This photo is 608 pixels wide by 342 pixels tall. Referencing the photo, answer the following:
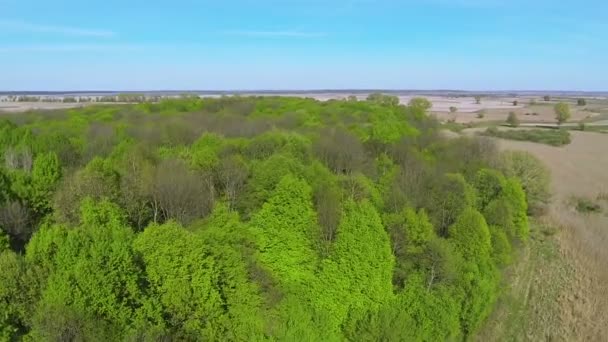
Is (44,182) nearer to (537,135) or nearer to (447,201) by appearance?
(447,201)

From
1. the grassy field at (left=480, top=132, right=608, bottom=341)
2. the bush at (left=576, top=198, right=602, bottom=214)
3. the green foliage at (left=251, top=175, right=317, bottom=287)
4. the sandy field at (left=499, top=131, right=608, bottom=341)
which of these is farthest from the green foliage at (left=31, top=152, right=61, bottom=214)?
the bush at (left=576, top=198, right=602, bottom=214)

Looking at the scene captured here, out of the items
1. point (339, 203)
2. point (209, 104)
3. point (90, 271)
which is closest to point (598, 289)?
point (339, 203)

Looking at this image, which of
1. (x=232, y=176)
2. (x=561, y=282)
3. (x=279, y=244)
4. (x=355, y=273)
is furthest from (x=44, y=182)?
(x=561, y=282)

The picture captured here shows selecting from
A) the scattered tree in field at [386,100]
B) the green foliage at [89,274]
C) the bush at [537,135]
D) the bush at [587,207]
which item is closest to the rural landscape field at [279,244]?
the green foliage at [89,274]

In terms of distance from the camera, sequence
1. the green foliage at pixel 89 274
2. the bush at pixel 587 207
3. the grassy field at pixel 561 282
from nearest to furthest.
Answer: the green foliage at pixel 89 274
the grassy field at pixel 561 282
the bush at pixel 587 207

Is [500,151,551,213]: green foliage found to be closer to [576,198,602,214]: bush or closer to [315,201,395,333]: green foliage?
[576,198,602,214]: bush

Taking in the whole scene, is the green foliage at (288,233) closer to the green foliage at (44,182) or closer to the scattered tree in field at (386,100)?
the green foliage at (44,182)
